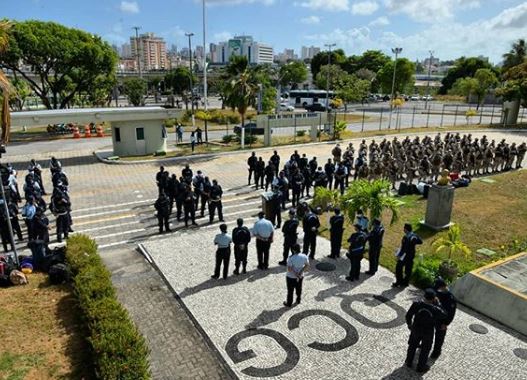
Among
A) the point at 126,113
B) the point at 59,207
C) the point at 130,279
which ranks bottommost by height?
the point at 130,279

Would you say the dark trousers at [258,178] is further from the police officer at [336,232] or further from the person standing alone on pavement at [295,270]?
the person standing alone on pavement at [295,270]

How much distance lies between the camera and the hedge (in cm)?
635

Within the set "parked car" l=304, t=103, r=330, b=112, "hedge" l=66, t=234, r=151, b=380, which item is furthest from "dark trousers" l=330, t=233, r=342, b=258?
"parked car" l=304, t=103, r=330, b=112

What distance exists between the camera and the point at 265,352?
798 cm

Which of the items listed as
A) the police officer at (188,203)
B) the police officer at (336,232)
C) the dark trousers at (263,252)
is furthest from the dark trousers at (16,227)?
the police officer at (336,232)

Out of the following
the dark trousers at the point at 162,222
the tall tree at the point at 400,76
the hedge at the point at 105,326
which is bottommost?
the dark trousers at the point at 162,222

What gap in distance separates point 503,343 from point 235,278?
6.03 metres

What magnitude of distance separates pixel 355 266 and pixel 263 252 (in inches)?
93.7

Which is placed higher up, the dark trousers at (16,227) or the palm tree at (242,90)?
the palm tree at (242,90)

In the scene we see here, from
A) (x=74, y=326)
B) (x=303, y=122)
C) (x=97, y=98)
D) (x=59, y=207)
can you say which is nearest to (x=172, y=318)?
(x=74, y=326)

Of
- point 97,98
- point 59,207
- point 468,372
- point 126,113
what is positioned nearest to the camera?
point 468,372

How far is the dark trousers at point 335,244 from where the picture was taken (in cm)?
1191

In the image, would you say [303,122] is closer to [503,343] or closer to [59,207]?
[59,207]

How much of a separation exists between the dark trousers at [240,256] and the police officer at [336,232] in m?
2.58
